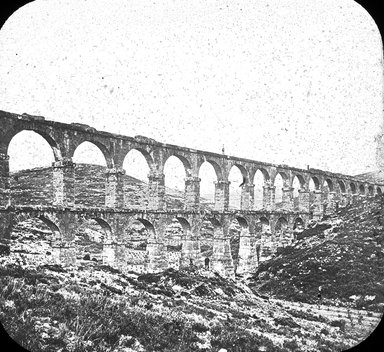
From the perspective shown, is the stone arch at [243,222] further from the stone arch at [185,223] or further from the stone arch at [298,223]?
the stone arch at [298,223]

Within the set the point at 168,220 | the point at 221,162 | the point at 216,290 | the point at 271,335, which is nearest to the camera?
the point at 271,335

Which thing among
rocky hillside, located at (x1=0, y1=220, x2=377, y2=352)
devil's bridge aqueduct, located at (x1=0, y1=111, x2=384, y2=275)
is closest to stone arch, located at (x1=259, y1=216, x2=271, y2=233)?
devil's bridge aqueduct, located at (x1=0, y1=111, x2=384, y2=275)

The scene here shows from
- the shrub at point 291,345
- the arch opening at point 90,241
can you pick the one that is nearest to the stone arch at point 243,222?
the arch opening at point 90,241

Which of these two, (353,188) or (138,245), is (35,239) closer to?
(138,245)

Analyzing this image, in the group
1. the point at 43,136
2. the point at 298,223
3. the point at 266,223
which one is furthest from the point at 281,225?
the point at 43,136

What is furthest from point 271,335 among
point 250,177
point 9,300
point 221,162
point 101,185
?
point 101,185

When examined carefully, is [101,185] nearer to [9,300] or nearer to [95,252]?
[95,252]
